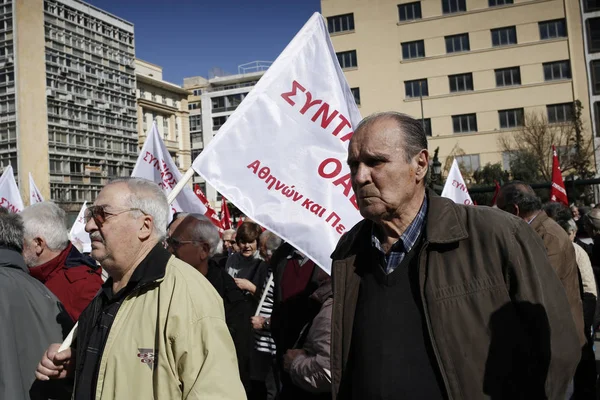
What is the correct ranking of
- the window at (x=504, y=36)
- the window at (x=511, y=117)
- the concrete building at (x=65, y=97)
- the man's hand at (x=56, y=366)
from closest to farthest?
the man's hand at (x=56, y=366)
the window at (x=511, y=117)
the window at (x=504, y=36)
the concrete building at (x=65, y=97)

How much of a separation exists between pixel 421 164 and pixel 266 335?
305 centimetres

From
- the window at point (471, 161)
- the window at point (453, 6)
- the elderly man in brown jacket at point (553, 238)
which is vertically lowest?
the elderly man in brown jacket at point (553, 238)

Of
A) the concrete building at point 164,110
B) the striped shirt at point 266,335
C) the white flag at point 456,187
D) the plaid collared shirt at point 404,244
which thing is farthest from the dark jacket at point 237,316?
the concrete building at point 164,110

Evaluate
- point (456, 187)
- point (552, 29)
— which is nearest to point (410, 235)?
point (456, 187)

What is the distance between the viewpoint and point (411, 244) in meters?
2.33

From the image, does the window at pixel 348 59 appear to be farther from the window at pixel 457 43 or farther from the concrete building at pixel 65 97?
the concrete building at pixel 65 97

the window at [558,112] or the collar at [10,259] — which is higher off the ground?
the window at [558,112]

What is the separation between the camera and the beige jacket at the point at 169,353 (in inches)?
88.1

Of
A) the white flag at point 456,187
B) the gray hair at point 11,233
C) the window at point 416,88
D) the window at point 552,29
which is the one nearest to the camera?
the gray hair at point 11,233

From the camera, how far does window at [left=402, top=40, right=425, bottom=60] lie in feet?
137

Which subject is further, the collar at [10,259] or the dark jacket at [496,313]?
the collar at [10,259]

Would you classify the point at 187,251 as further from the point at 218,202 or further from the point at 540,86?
the point at 218,202

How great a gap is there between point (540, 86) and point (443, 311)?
41.5 m

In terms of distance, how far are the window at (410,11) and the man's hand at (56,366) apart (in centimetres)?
4298
